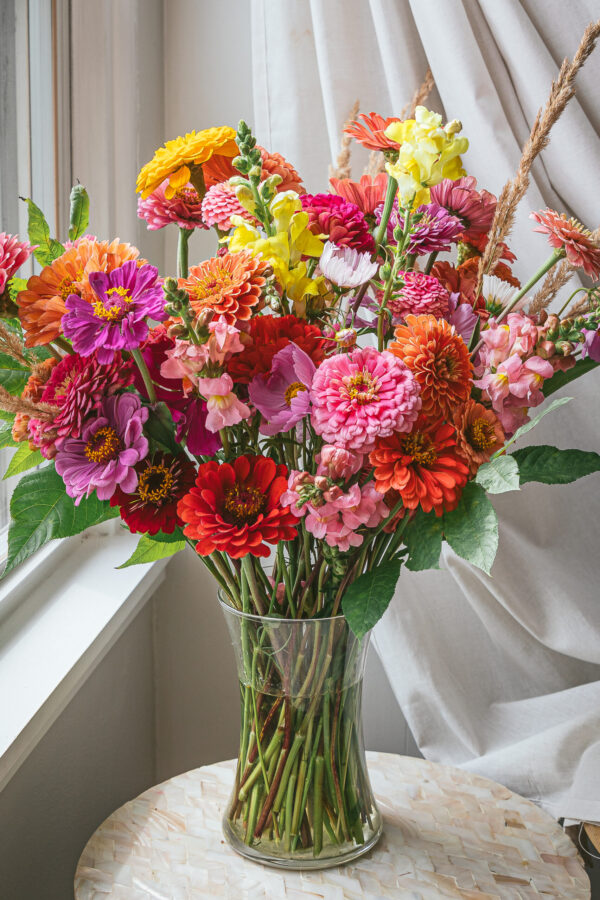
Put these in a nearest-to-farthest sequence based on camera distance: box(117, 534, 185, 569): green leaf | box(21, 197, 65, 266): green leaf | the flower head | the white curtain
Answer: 1. the flower head
2. box(21, 197, 65, 266): green leaf
3. box(117, 534, 185, 569): green leaf
4. the white curtain

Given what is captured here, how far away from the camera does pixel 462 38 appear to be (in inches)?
39.3

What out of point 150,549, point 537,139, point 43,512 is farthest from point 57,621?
point 537,139

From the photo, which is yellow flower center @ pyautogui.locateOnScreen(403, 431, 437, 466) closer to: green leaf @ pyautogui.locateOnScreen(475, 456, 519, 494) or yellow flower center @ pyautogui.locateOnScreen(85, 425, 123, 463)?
green leaf @ pyautogui.locateOnScreen(475, 456, 519, 494)

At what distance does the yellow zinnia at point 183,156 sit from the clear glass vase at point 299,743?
346mm

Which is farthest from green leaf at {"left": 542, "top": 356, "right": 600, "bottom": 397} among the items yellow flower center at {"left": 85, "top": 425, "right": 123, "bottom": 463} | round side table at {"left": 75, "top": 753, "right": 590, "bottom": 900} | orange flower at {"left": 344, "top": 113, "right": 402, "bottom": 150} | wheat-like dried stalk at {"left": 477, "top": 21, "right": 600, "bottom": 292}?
round side table at {"left": 75, "top": 753, "right": 590, "bottom": 900}

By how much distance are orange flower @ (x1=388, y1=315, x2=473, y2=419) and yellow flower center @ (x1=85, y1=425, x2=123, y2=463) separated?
19 cm

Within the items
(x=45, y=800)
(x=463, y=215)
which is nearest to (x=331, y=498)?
(x=463, y=215)

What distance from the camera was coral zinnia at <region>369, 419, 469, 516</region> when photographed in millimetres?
531

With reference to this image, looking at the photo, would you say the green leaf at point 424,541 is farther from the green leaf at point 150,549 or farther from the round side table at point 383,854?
the round side table at point 383,854


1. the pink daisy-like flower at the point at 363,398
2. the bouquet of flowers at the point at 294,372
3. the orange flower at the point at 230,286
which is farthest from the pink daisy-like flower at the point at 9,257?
the pink daisy-like flower at the point at 363,398

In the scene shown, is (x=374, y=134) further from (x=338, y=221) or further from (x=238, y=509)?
(x=238, y=509)

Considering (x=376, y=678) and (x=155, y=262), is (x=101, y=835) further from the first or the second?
(x=155, y=262)

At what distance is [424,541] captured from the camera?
0.60m

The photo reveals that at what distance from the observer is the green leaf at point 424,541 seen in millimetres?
594
